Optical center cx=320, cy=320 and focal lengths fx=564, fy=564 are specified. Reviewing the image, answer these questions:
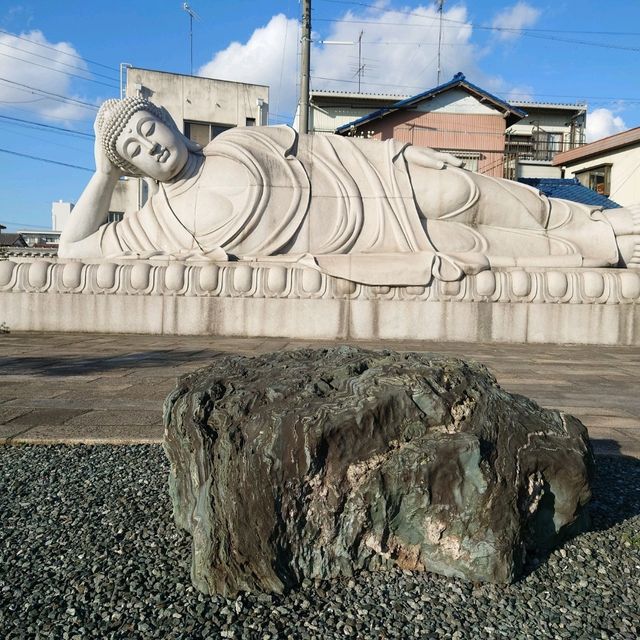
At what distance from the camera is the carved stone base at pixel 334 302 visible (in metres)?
6.35

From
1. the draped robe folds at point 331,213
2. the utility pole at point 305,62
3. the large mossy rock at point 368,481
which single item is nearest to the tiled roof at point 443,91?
the utility pole at point 305,62

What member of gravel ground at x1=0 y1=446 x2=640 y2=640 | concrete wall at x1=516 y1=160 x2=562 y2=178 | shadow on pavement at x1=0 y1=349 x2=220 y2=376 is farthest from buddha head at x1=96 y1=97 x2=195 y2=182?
concrete wall at x1=516 y1=160 x2=562 y2=178

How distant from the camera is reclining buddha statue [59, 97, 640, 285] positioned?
670cm

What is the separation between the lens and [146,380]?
4.17 m

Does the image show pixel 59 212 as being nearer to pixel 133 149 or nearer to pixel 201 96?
pixel 201 96

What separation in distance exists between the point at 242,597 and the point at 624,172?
18496 mm

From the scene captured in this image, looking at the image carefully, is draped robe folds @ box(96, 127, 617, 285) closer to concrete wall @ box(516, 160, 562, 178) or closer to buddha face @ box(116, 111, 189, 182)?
buddha face @ box(116, 111, 189, 182)

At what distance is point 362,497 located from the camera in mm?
1689

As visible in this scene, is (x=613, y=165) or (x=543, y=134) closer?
(x=613, y=165)

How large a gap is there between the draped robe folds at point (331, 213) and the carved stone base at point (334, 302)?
41 cm

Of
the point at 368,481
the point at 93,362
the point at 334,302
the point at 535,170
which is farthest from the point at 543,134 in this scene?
the point at 368,481

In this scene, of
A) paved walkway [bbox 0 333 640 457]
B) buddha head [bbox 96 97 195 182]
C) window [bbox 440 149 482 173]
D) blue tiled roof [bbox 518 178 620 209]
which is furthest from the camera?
window [bbox 440 149 482 173]

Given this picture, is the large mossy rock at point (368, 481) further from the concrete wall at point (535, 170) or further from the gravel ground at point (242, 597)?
the concrete wall at point (535, 170)

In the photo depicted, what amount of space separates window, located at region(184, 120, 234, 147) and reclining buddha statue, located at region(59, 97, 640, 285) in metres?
12.8
